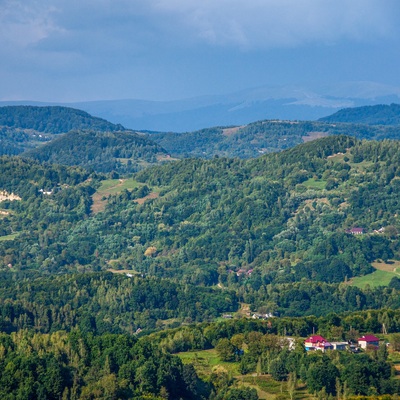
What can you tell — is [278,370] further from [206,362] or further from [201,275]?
[201,275]

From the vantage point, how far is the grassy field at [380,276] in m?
129

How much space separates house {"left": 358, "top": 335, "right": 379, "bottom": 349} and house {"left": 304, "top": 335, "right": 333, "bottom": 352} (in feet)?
9.06

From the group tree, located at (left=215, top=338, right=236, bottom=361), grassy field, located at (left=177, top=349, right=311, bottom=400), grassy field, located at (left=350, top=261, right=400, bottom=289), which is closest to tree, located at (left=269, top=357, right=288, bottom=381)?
grassy field, located at (left=177, top=349, right=311, bottom=400)

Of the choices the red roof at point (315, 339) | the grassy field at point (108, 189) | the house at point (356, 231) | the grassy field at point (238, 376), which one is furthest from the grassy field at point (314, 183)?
the grassy field at point (238, 376)

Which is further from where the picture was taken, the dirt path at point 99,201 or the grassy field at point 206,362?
the dirt path at point 99,201

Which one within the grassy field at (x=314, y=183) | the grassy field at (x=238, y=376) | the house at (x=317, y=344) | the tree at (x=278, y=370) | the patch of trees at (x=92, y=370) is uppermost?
the grassy field at (x=314, y=183)

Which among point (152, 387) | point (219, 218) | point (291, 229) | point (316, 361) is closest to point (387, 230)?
point (291, 229)

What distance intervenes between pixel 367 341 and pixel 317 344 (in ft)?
13.9

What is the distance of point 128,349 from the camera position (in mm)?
77625

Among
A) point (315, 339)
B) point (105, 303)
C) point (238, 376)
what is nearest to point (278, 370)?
point (238, 376)

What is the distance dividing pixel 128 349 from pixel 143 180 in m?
113

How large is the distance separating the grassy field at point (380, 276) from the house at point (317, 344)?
40.8m

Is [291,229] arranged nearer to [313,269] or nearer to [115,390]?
[313,269]

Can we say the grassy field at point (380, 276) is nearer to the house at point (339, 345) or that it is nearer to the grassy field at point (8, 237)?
the house at point (339, 345)
